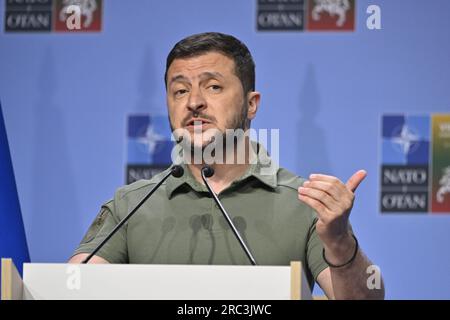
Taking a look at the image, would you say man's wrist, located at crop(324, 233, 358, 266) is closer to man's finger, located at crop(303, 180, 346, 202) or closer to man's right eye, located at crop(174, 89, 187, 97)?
man's finger, located at crop(303, 180, 346, 202)

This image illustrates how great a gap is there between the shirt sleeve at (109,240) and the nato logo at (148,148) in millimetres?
663

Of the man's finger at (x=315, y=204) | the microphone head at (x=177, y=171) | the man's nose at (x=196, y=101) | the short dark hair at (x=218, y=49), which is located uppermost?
the short dark hair at (x=218, y=49)

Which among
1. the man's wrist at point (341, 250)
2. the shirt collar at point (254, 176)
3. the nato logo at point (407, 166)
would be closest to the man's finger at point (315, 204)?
the man's wrist at point (341, 250)

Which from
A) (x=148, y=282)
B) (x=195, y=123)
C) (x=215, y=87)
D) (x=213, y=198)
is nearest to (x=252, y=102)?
(x=215, y=87)

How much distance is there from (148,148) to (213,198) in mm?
852

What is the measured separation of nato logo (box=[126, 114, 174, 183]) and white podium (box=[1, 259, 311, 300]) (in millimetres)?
1454

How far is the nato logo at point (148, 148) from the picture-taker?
3367 millimetres

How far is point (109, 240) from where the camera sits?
2.60 meters

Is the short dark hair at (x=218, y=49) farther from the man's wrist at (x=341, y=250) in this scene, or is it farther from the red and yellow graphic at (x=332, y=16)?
the man's wrist at (x=341, y=250)

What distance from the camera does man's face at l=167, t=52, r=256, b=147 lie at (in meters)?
2.64

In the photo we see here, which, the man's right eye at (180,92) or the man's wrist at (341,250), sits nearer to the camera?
the man's wrist at (341,250)

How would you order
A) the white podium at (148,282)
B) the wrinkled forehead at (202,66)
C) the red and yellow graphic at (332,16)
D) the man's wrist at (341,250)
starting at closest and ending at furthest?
the white podium at (148,282)
the man's wrist at (341,250)
the wrinkled forehead at (202,66)
the red and yellow graphic at (332,16)
